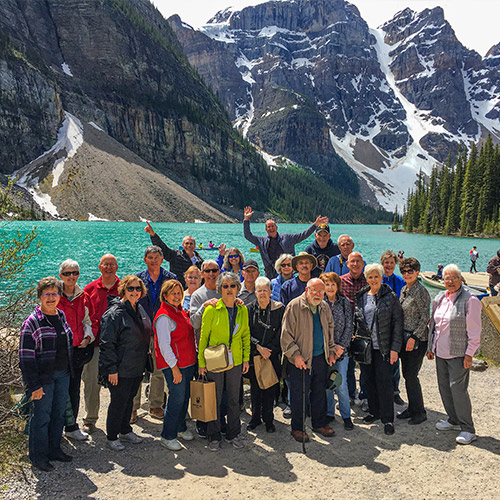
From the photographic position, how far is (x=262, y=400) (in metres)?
5.77

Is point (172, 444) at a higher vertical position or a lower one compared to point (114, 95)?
lower

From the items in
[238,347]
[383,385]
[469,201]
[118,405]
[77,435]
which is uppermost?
[469,201]

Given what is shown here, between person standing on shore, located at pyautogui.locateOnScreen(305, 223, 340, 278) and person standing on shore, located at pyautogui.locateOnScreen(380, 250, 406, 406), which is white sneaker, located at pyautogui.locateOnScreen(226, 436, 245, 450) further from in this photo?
person standing on shore, located at pyautogui.locateOnScreen(305, 223, 340, 278)

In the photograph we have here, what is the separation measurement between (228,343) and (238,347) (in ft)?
0.56

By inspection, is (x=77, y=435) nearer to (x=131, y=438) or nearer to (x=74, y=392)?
(x=74, y=392)

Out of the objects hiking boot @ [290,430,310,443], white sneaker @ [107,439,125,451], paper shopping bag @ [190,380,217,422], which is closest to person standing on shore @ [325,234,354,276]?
hiking boot @ [290,430,310,443]

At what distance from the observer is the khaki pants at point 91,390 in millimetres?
5586

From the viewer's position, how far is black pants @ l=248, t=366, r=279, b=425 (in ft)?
18.7

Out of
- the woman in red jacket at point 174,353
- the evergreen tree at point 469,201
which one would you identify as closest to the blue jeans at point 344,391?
the woman in red jacket at point 174,353

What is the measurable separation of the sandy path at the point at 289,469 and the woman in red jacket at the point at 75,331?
0.94ft

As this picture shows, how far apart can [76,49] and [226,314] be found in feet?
526

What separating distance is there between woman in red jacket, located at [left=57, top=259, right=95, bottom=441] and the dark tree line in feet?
244

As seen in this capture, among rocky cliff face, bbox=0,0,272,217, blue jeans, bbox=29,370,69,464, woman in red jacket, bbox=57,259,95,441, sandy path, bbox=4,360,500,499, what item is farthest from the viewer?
rocky cliff face, bbox=0,0,272,217

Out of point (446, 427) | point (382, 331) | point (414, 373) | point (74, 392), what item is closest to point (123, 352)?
point (74, 392)
